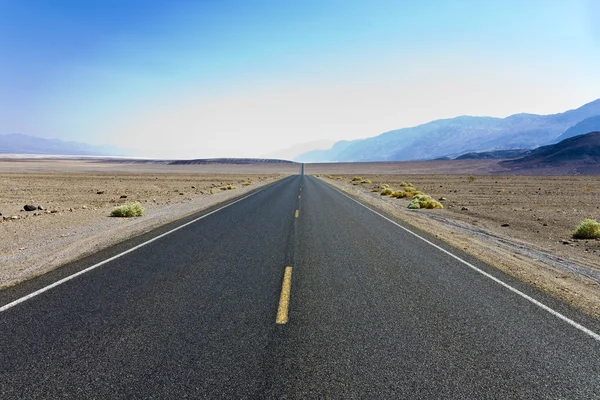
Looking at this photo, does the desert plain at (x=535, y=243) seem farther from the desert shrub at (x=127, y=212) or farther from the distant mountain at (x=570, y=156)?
the distant mountain at (x=570, y=156)

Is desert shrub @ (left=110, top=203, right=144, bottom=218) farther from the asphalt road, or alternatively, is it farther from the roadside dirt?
the roadside dirt

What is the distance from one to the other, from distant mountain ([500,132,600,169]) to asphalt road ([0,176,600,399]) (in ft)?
369

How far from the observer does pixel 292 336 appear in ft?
14.9

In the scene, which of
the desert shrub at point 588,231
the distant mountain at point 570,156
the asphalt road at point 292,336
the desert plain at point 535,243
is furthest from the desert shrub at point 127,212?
the distant mountain at point 570,156

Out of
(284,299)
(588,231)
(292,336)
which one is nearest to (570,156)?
(588,231)

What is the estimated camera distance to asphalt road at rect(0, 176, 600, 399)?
3568 mm

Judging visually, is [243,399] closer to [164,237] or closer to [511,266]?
[511,266]

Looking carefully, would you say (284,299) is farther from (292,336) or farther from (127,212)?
(127,212)

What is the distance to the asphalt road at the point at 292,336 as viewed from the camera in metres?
3.57

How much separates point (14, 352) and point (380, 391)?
401 centimetres

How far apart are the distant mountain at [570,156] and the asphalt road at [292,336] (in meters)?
113

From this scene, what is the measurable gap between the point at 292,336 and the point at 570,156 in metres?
128

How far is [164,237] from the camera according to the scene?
446 inches

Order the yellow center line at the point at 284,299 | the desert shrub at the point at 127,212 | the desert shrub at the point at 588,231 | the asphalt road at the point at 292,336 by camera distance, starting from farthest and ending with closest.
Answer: the desert shrub at the point at 127,212, the desert shrub at the point at 588,231, the yellow center line at the point at 284,299, the asphalt road at the point at 292,336
